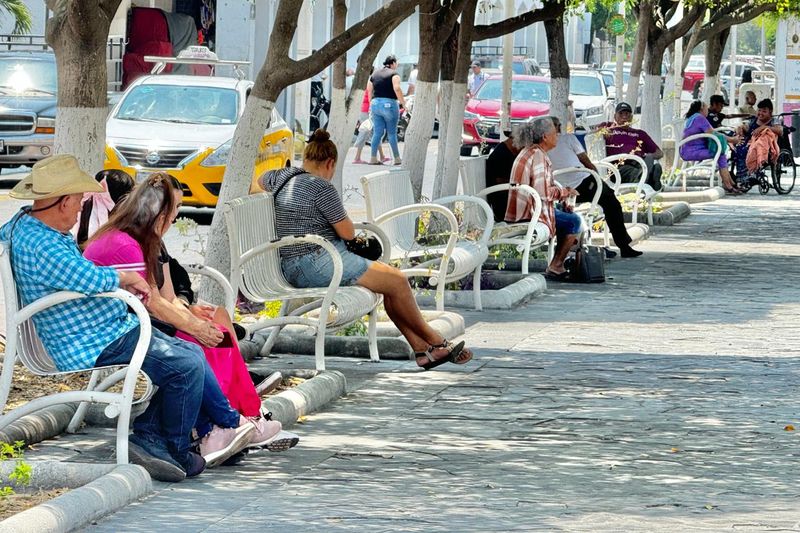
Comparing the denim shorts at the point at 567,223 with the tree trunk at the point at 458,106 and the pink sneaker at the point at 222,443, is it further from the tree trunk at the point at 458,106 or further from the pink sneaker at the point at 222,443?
the pink sneaker at the point at 222,443

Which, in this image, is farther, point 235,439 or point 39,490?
point 235,439

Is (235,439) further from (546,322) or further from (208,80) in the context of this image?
(208,80)

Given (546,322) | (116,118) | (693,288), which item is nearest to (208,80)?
(116,118)

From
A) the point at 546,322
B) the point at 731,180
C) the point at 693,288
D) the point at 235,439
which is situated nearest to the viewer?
the point at 235,439

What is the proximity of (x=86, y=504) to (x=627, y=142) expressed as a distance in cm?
1494

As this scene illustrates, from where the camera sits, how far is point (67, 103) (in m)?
9.21

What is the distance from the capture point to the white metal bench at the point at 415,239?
38.2ft

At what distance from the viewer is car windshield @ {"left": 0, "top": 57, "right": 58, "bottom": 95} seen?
978 inches

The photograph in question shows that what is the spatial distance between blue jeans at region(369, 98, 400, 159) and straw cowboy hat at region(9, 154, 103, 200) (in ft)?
83.6

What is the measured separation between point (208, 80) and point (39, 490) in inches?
624

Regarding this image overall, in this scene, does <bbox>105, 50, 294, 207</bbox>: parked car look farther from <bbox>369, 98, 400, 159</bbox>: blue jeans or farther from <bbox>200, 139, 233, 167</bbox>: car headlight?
<bbox>369, 98, 400, 159</bbox>: blue jeans

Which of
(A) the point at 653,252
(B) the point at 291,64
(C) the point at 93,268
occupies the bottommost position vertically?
(A) the point at 653,252

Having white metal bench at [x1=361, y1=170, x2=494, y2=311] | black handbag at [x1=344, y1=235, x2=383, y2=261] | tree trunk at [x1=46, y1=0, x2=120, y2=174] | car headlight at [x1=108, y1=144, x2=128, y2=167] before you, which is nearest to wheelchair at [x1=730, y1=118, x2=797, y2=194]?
car headlight at [x1=108, y1=144, x2=128, y2=167]

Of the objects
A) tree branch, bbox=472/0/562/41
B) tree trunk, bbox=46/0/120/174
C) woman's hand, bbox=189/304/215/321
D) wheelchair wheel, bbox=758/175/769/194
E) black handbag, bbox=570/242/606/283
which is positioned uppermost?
tree branch, bbox=472/0/562/41
